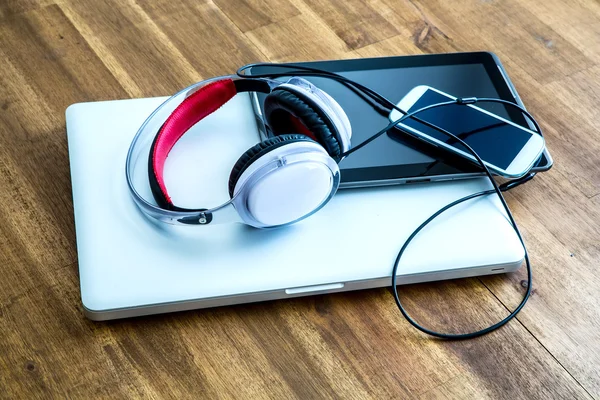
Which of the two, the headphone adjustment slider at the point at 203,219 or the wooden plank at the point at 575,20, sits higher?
the wooden plank at the point at 575,20

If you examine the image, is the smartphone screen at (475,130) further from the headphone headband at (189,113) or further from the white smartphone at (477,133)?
the headphone headband at (189,113)

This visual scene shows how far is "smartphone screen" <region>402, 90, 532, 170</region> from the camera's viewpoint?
774mm

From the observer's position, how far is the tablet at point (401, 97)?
2.47 ft

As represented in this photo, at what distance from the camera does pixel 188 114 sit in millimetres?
749

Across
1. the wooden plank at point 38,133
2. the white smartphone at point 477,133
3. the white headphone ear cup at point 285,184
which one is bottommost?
the wooden plank at point 38,133

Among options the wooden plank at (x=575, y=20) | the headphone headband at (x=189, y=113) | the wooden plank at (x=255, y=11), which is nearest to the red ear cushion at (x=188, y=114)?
the headphone headband at (x=189, y=113)

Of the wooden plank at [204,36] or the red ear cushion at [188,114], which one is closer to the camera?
the red ear cushion at [188,114]

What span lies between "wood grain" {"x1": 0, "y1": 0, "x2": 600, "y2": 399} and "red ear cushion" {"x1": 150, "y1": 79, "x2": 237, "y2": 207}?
0.13m

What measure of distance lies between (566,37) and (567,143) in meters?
0.23

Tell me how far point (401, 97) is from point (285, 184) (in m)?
0.26

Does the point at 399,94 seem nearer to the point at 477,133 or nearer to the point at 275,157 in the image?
the point at 477,133

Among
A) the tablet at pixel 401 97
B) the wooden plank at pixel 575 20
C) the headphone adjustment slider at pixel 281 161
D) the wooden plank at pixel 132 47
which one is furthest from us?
the wooden plank at pixel 575 20

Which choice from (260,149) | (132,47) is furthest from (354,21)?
(260,149)

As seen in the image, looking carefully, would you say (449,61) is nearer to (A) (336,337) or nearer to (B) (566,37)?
(B) (566,37)
